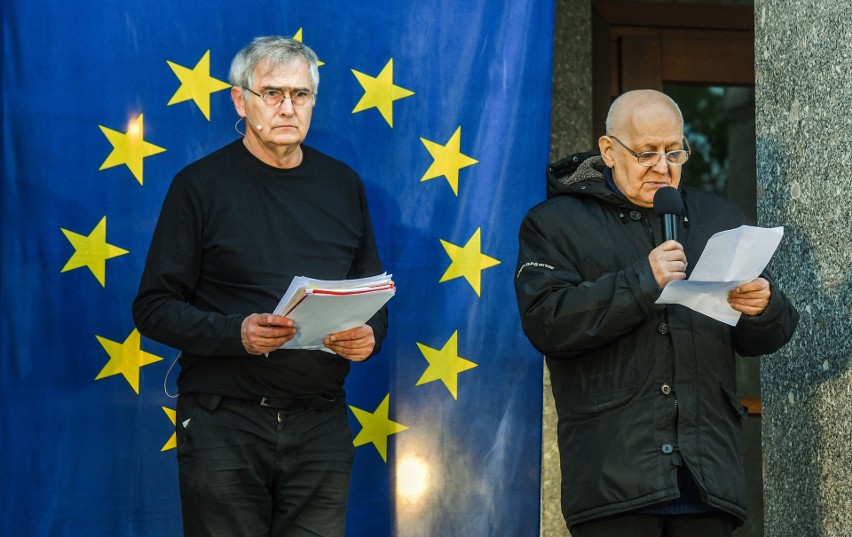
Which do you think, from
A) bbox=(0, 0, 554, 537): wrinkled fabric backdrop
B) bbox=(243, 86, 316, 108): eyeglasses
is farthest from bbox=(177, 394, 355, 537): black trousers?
bbox=(243, 86, 316, 108): eyeglasses

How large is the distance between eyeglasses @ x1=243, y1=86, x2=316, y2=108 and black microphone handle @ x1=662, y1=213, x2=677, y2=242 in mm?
1186

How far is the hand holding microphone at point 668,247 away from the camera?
3.03 meters

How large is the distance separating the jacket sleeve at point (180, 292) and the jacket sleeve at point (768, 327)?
138 centimetres

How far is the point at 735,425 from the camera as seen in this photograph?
10.7 ft

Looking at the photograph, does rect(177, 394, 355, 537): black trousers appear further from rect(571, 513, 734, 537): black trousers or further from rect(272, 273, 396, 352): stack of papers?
rect(571, 513, 734, 537): black trousers

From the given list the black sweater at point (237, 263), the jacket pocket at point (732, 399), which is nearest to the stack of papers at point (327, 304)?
the black sweater at point (237, 263)

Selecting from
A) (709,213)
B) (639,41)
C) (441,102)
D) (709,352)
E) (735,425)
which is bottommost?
(735,425)

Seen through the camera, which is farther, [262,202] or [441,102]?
[441,102]

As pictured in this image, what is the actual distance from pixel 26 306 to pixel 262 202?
1.11 meters

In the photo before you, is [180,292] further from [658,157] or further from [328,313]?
[658,157]

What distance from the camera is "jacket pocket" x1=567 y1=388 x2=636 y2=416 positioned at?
10.4 ft

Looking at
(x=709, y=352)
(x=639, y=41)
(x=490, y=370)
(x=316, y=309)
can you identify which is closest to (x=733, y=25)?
(x=639, y=41)

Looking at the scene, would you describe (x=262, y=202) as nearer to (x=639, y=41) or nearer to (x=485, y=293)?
(x=485, y=293)

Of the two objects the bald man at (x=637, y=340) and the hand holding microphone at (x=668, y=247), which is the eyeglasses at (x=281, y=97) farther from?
the hand holding microphone at (x=668, y=247)
